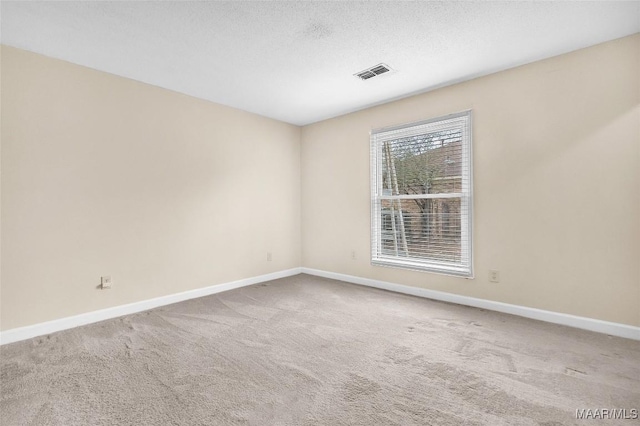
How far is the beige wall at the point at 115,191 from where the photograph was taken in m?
2.49

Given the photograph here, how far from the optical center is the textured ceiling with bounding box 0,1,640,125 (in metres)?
2.06

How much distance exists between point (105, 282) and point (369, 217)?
3.16 meters

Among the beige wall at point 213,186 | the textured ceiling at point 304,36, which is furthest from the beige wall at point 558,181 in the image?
the textured ceiling at point 304,36

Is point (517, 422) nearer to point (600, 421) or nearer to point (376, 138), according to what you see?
point (600, 421)

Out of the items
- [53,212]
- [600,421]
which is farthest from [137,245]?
[600,421]

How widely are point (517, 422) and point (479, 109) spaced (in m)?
2.84

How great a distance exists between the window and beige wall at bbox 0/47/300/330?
1763 mm

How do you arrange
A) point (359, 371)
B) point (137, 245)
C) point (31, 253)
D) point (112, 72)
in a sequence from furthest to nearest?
point (137, 245) → point (112, 72) → point (31, 253) → point (359, 371)

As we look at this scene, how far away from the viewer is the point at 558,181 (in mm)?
2707

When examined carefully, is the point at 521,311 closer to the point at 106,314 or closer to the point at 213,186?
the point at 213,186

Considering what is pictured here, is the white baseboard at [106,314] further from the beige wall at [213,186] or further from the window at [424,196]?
the window at [424,196]

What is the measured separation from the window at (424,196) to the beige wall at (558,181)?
14 centimetres

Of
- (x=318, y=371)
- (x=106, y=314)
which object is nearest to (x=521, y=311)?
(x=318, y=371)

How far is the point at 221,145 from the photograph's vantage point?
391cm
